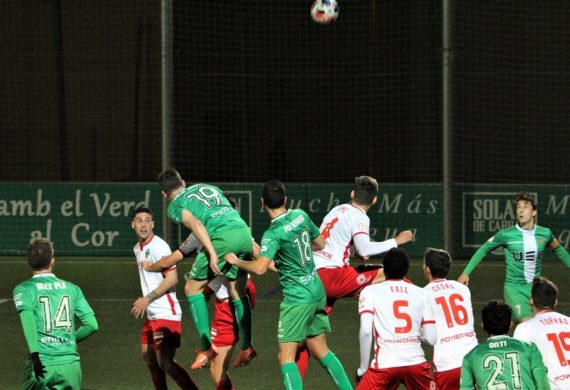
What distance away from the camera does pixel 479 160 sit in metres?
25.4

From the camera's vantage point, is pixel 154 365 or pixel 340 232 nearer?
pixel 154 365

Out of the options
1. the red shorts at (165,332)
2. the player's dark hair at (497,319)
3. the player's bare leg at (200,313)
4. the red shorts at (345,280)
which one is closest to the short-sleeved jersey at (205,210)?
the player's bare leg at (200,313)

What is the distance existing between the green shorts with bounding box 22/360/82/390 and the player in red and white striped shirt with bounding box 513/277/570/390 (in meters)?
3.21

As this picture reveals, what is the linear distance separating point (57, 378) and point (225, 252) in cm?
246

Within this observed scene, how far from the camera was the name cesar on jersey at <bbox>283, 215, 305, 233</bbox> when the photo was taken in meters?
8.38

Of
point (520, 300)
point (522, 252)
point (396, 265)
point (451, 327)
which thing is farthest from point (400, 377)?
point (522, 252)

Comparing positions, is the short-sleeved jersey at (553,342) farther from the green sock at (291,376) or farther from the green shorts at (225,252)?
the green shorts at (225,252)

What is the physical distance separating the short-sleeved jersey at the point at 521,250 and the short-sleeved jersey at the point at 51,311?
577 cm

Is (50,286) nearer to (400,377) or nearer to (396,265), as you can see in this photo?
(396,265)

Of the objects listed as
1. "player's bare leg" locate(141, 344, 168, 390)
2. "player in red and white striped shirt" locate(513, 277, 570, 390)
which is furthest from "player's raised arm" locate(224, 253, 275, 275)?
"player in red and white striped shirt" locate(513, 277, 570, 390)

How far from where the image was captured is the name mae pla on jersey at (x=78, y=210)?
70.8 ft

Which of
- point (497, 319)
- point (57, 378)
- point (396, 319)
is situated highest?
point (497, 319)

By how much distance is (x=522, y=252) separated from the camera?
1173 cm

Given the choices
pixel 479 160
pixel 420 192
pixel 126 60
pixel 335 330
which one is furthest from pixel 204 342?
pixel 126 60
